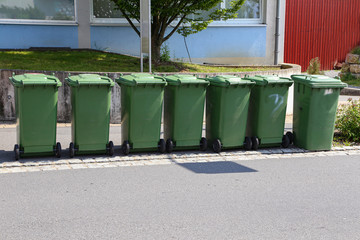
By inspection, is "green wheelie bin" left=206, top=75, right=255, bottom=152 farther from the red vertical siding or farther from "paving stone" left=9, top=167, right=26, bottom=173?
the red vertical siding

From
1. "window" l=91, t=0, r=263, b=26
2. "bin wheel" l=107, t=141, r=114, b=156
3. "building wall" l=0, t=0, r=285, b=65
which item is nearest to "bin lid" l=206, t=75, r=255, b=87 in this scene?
"bin wheel" l=107, t=141, r=114, b=156

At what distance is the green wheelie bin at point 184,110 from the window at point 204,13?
7517 millimetres

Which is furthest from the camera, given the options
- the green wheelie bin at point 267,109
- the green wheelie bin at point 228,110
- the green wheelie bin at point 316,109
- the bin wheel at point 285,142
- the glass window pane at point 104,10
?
the glass window pane at point 104,10

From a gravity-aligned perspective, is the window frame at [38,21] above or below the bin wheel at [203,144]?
above


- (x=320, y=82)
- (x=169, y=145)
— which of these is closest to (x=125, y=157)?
(x=169, y=145)

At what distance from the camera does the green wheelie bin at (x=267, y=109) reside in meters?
7.98

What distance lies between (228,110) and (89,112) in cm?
208

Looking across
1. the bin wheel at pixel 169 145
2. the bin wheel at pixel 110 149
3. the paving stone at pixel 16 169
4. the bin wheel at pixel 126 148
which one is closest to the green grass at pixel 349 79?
the bin wheel at pixel 169 145

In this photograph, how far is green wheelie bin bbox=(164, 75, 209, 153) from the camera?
7664mm

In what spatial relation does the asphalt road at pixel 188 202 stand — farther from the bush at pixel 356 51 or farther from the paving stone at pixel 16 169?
the bush at pixel 356 51

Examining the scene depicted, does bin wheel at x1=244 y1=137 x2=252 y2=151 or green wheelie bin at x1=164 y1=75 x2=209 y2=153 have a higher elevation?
green wheelie bin at x1=164 y1=75 x2=209 y2=153

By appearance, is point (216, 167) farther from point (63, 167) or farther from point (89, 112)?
point (63, 167)

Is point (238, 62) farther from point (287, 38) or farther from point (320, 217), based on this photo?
point (320, 217)

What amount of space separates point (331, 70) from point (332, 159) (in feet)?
40.0
